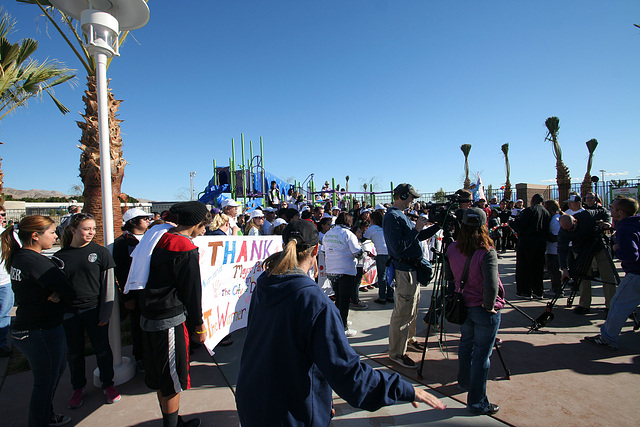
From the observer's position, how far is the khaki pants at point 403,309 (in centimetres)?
376

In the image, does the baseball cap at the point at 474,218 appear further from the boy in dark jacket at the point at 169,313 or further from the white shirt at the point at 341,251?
the boy in dark jacket at the point at 169,313

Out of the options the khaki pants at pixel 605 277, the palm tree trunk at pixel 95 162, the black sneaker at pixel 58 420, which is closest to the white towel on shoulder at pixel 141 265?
the black sneaker at pixel 58 420

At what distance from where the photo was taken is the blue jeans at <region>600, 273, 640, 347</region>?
13.2 ft

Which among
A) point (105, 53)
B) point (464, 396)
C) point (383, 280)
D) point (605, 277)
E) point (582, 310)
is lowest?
point (464, 396)

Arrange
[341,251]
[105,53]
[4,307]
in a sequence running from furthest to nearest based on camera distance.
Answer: [341,251] → [4,307] → [105,53]

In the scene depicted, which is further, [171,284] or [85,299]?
[85,299]

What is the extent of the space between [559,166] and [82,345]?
2793cm

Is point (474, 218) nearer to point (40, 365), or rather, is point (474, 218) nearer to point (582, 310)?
point (40, 365)

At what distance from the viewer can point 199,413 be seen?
3.02m

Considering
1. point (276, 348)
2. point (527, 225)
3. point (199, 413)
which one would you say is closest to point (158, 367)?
point (199, 413)

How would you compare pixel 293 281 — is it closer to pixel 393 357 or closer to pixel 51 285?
pixel 51 285

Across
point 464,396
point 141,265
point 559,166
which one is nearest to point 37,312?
point 141,265

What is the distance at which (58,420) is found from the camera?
9.52 ft

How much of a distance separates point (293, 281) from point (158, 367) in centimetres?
175
